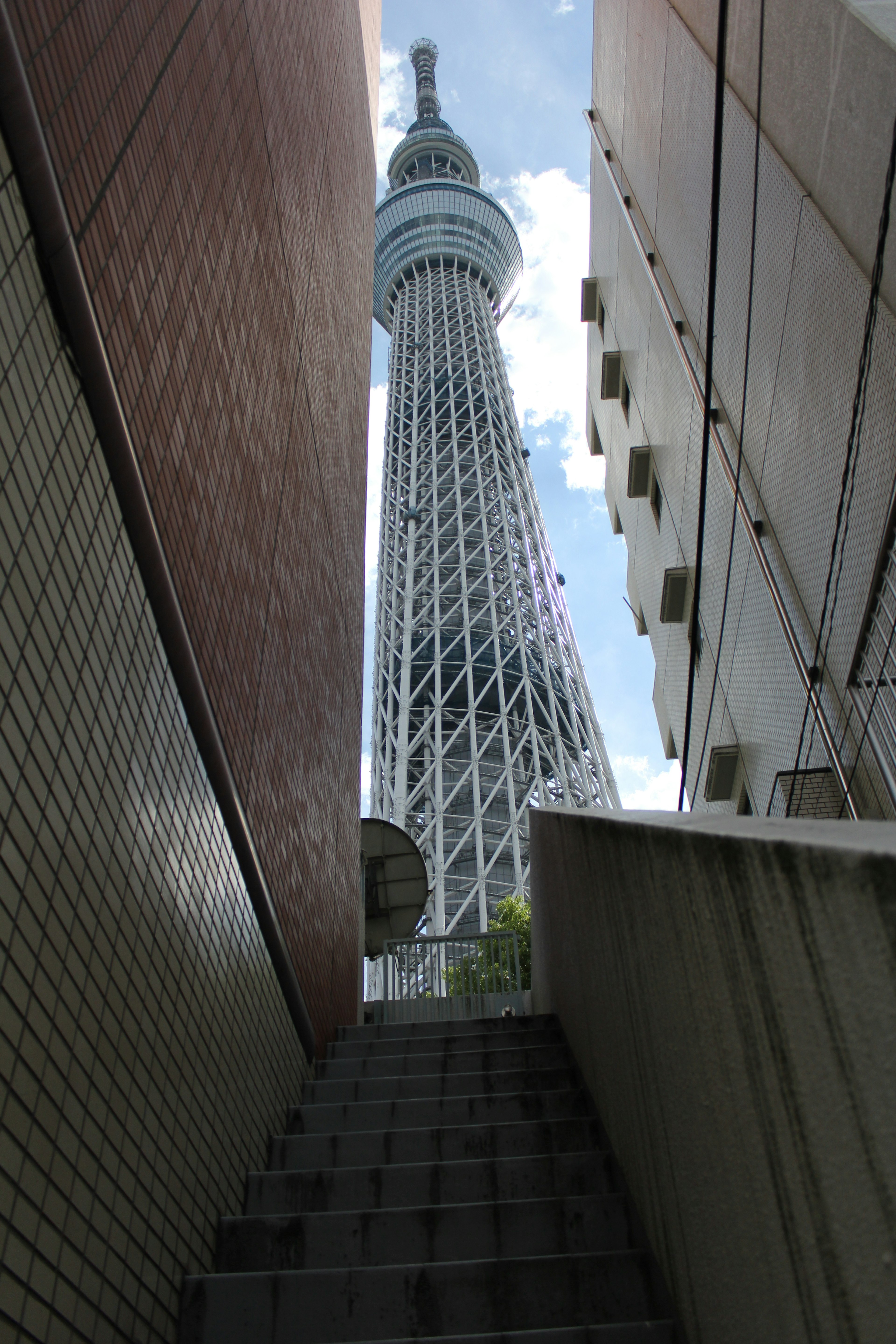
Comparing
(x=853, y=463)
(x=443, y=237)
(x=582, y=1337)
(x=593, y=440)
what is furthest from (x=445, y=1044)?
(x=443, y=237)

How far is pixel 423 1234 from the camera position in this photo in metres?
3.16

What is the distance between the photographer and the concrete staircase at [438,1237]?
2.72 meters

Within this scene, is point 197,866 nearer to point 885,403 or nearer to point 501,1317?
point 501,1317

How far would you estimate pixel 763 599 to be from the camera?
26.1ft

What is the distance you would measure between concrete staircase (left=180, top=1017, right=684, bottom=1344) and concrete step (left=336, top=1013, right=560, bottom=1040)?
111 cm

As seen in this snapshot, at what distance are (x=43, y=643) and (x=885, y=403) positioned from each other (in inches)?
175

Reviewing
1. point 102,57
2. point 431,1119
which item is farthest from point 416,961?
point 102,57

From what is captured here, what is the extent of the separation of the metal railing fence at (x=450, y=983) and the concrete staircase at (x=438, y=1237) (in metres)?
4.59

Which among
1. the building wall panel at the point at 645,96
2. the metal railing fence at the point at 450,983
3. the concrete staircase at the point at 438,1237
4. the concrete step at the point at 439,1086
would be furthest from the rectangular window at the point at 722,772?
the building wall panel at the point at 645,96

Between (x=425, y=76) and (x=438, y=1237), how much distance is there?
98.7 meters

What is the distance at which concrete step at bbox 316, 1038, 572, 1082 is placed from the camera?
4.91 meters

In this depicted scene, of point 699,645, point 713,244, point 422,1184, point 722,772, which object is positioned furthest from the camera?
point 699,645

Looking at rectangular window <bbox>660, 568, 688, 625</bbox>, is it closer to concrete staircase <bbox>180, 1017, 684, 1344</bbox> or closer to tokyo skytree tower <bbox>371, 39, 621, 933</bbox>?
concrete staircase <bbox>180, 1017, 684, 1344</bbox>

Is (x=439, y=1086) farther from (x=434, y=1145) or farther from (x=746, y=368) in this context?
(x=746, y=368)
